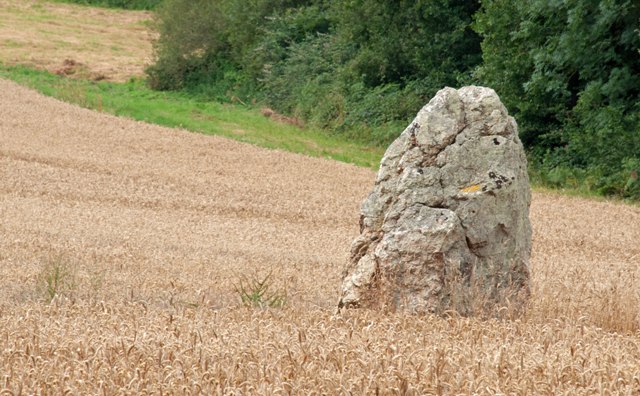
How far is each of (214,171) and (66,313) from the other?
18.0 m

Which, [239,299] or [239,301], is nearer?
[239,301]

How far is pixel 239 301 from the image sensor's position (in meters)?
8.88

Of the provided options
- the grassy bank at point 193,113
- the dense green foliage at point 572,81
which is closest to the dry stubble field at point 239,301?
the dense green foliage at point 572,81

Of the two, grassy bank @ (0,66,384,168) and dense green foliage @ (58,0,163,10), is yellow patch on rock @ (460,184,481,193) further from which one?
dense green foliage @ (58,0,163,10)

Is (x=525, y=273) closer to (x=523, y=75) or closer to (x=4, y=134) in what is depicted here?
(x=523, y=75)

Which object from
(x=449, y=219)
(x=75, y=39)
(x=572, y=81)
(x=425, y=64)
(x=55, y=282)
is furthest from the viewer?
(x=75, y=39)

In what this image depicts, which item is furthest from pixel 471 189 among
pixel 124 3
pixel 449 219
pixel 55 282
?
pixel 124 3

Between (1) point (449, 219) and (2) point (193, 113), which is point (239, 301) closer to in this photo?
(1) point (449, 219)

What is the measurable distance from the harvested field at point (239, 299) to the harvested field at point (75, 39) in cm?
2379

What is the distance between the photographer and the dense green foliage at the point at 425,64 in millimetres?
24703

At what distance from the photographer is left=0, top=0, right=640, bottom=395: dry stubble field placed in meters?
5.25

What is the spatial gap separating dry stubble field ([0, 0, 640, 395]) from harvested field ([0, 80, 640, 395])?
2 centimetres

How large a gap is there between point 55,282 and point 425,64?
1020 inches

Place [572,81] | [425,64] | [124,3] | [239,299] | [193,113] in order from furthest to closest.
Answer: [124,3] < [193,113] < [425,64] < [572,81] < [239,299]
